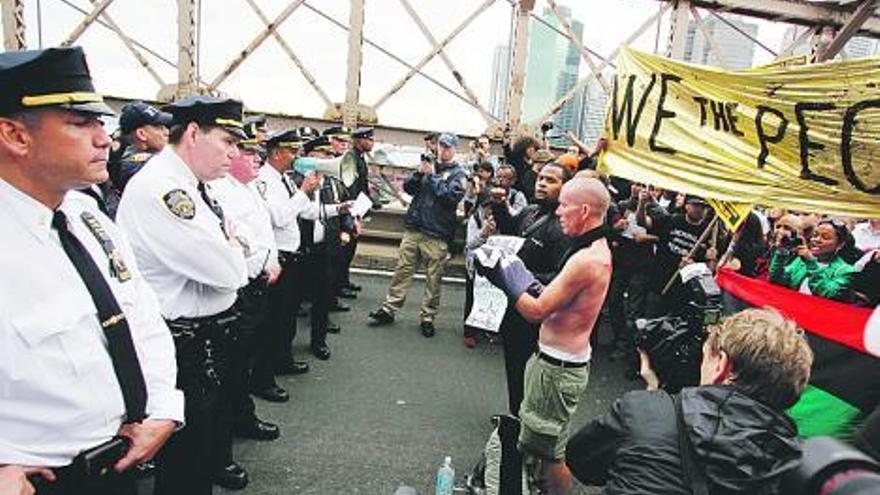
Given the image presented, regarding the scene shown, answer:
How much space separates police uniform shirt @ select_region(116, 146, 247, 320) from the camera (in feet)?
8.43

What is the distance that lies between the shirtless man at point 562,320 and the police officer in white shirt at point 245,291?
145 cm

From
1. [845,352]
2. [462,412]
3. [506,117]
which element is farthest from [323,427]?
[506,117]

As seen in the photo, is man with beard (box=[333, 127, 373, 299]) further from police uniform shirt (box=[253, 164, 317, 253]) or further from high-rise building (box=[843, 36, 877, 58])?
high-rise building (box=[843, 36, 877, 58])

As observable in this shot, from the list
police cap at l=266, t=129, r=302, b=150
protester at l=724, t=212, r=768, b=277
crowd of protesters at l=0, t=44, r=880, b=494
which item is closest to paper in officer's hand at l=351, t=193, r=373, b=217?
crowd of protesters at l=0, t=44, r=880, b=494

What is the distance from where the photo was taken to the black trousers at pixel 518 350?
3.89 meters

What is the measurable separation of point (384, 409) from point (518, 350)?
3.89 ft

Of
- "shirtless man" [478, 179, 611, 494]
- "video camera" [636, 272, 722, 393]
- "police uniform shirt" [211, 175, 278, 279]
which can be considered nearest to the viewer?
"video camera" [636, 272, 722, 393]

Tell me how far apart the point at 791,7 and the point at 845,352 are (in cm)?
732

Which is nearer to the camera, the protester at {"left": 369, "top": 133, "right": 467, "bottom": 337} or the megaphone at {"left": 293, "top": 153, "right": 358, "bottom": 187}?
the megaphone at {"left": 293, "top": 153, "right": 358, "bottom": 187}

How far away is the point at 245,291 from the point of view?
368 cm

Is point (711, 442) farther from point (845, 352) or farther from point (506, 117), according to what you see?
point (506, 117)

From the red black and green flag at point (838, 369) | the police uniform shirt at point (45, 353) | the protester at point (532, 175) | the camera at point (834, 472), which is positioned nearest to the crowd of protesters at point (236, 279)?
the police uniform shirt at point (45, 353)

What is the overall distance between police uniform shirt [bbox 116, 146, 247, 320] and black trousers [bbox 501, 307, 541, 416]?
6.06ft

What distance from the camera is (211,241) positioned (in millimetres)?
2629
